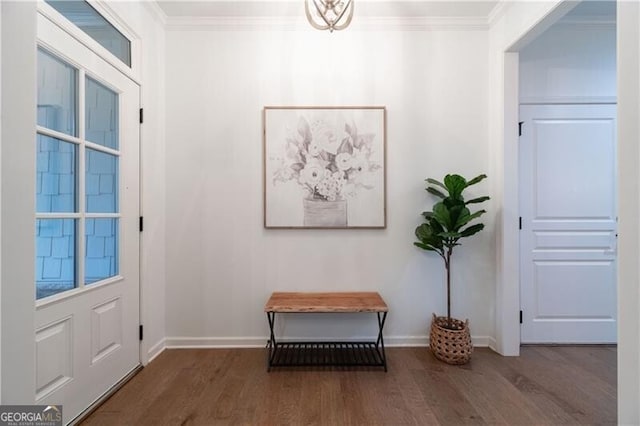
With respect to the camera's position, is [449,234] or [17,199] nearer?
[17,199]

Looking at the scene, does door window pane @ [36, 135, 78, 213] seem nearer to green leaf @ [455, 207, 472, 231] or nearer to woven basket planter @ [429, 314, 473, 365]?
green leaf @ [455, 207, 472, 231]

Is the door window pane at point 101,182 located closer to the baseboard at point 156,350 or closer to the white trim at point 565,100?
the baseboard at point 156,350

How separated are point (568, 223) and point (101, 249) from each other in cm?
363

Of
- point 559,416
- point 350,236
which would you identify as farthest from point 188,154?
point 559,416

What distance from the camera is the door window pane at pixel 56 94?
1.42 m

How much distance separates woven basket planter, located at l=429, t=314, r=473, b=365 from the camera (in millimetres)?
2137

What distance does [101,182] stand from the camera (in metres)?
1.80

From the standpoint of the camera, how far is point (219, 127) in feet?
7.93

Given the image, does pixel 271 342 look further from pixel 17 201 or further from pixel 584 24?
pixel 584 24

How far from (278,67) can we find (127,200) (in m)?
1.60

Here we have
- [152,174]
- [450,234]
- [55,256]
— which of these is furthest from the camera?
[152,174]

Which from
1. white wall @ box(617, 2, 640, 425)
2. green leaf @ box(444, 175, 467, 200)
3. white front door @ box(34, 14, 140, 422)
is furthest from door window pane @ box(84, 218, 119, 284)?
white wall @ box(617, 2, 640, 425)

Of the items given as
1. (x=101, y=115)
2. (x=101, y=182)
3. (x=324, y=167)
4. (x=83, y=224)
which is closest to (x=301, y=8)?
(x=324, y=167)

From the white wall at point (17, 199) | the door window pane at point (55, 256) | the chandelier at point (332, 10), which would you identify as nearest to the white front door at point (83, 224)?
the door window pane at point (55, 256)
